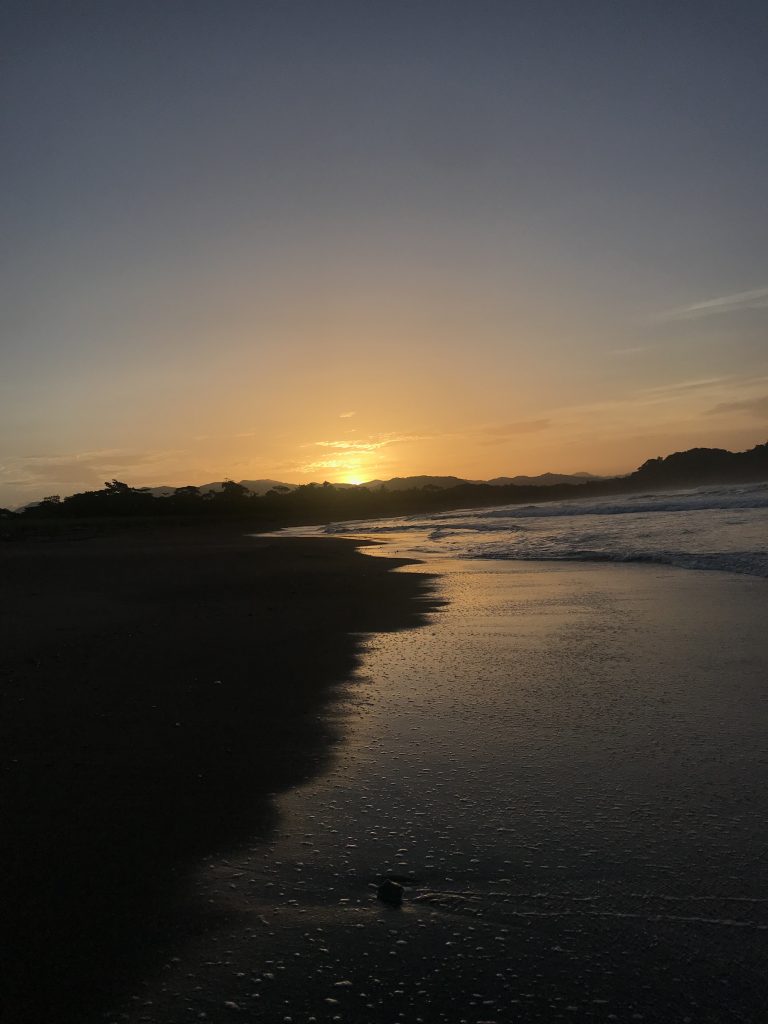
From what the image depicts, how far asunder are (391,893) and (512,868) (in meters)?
0.58

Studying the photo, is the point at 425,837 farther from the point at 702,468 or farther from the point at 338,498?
the point at 702,468

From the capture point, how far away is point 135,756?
182 inches

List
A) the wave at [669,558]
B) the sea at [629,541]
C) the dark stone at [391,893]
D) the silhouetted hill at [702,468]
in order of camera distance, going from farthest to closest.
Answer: the silhouetted hill at [702,468] < the sea at [629,541] < the wave at [669,558] < the dark stone at [391,893]

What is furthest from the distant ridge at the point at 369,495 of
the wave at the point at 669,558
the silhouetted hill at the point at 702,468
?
the wave at the point at 669,558

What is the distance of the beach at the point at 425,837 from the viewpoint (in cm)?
241

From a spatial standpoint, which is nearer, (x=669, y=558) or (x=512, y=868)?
(x=512, y=868)

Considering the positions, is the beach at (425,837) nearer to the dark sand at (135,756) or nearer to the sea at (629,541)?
the dark sand at (135,756)

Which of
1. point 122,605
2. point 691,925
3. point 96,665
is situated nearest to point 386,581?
point 122,605

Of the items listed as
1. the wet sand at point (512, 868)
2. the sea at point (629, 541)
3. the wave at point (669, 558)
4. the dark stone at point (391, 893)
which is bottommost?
the wet sand at point (512, 868)

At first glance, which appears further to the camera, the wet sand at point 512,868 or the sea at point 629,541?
the sea at point 629,541

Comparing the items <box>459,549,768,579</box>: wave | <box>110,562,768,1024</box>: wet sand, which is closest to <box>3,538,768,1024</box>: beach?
<box>110,562,768,1024</box>: wet sand

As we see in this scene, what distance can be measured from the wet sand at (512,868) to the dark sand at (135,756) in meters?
0.21

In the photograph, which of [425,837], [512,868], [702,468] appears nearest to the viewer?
[512,868]

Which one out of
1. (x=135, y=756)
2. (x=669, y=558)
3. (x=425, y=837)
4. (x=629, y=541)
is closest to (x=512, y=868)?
(x=425, y=837)
